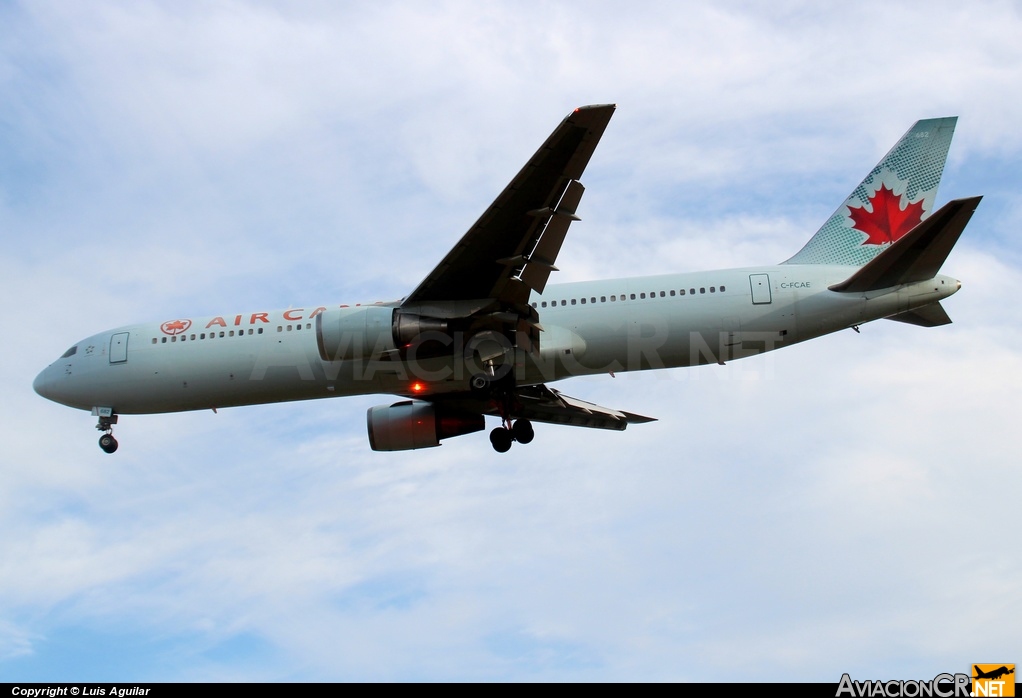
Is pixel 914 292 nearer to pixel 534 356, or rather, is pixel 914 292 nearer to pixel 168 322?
pixel 534 356

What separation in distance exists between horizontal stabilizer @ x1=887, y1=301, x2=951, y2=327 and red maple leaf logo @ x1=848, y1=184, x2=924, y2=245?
190 cm

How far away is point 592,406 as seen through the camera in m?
25.3

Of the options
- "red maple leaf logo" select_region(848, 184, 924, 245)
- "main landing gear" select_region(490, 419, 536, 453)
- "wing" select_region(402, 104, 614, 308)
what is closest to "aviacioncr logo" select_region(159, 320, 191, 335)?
"wing" select_region(402, 104, 614, 308)

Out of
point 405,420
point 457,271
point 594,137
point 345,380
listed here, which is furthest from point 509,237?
point 405,420

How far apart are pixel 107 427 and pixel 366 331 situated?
764cm

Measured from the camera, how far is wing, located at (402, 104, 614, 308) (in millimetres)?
15852

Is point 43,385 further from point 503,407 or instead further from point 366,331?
point 503,407

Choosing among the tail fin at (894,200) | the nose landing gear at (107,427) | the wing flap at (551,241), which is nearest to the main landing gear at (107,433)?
the nose landing gear at (107,427)

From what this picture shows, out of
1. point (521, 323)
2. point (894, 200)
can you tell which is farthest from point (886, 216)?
point (521, 323)

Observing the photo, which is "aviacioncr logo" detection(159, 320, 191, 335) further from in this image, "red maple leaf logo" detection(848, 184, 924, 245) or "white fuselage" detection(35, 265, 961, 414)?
"red maple leaf logo" detection(848, 184, 924, 245)

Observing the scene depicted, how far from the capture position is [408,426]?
23.0 meters

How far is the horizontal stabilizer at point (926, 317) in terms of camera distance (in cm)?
1984

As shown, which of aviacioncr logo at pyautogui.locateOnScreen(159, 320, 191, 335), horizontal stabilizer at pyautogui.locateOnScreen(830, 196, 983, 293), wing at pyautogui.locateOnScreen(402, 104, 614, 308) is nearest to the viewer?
wing at pyautogui.locateOnScreen(402, 104, 614, 308)

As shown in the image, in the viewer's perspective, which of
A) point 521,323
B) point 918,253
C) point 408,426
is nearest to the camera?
point 918,253
